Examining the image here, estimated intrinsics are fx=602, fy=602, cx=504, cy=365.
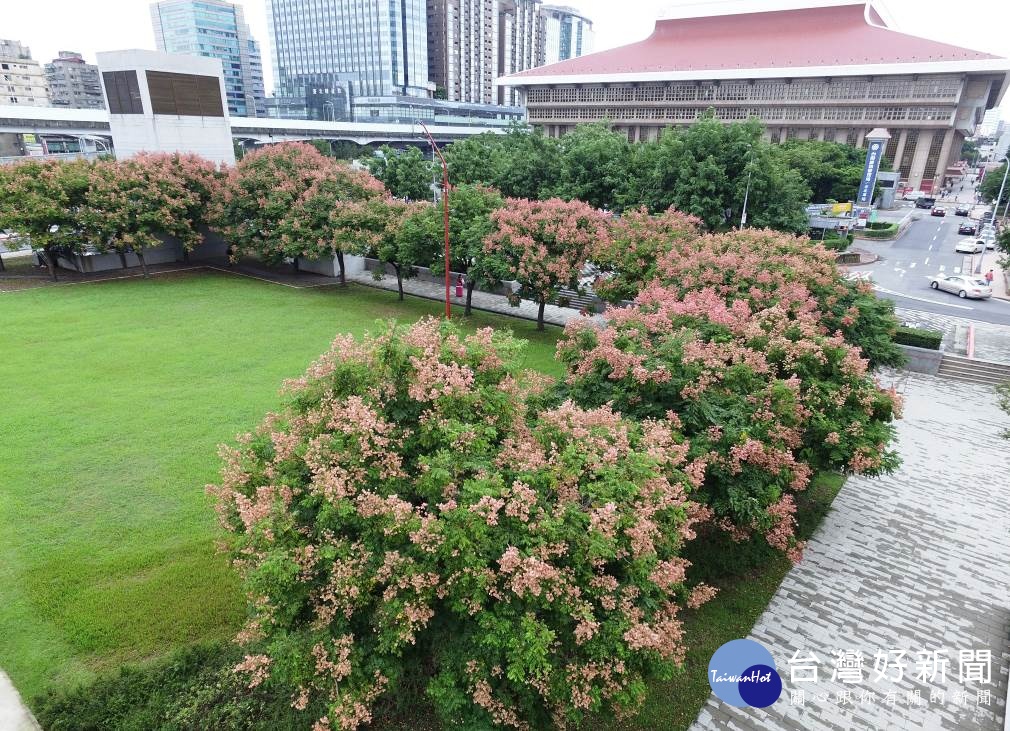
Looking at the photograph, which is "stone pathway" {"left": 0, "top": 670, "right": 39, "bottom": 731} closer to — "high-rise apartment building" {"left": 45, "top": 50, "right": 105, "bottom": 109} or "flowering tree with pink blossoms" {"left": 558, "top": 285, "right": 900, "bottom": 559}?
"flowering tree with pink blossoms" {"left": 558, "top": 285, "right": 900, "bottom": 559}

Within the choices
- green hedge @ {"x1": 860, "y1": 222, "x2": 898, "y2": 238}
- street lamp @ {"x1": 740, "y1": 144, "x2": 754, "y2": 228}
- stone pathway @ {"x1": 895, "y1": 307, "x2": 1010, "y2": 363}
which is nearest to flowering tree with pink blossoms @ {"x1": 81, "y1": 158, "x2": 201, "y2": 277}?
street lamp @ {"x1": 740, "y1": 144, "x2": 754, "y2": 228}

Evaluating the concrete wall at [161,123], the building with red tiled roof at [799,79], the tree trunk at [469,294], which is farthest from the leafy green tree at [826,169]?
the concrete wall at [161,123]

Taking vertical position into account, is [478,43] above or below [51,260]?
above

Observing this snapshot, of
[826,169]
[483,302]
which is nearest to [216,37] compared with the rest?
[826,169]

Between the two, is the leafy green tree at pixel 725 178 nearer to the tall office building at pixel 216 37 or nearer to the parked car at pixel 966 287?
the parked car at pixel 966 287

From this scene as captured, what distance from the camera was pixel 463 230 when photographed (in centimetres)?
2169

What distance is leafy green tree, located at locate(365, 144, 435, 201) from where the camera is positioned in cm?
3903

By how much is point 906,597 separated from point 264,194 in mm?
27704

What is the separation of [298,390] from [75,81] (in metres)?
140

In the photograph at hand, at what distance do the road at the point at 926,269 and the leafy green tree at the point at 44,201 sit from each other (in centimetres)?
3077

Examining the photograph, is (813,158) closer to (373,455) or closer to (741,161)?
(741,161)

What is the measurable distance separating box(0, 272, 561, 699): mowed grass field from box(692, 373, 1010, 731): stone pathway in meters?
8.18

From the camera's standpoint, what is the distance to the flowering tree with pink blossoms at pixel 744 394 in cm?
859

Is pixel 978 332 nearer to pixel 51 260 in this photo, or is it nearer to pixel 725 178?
pixel 725 178
